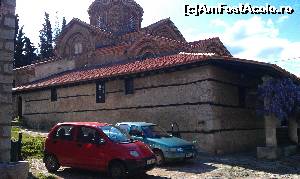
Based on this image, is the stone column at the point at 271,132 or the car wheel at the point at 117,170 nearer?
the car wheel at the point at 117,170

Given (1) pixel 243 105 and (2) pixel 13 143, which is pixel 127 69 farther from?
(2) pixel 13 143

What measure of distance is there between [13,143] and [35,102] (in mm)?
16219

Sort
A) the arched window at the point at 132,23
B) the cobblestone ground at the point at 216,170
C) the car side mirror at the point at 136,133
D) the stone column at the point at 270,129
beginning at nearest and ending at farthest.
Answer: the cobblestone ground at the point at 216,170, the car side mirror at the point at 136,133, the stone column at the point at 270,129, the arched window at the point at 132,23

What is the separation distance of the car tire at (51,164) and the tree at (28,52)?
4106 centimetres

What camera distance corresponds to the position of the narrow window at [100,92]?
64.7 ft

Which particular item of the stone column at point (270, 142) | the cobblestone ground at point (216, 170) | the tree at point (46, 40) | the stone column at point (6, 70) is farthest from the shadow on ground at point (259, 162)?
the tree at point (46, 40)

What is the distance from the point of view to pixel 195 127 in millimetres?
15227

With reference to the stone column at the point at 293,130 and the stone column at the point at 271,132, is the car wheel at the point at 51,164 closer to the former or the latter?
the stone column at the point at 271,132

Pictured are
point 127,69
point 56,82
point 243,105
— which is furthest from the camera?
point 56,82

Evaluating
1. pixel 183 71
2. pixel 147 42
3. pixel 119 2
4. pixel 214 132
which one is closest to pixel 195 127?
pixel 214 132

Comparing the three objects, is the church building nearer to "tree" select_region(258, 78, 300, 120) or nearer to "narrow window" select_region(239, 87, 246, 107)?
"narrow window" select_region(239, 87, 246, 107)

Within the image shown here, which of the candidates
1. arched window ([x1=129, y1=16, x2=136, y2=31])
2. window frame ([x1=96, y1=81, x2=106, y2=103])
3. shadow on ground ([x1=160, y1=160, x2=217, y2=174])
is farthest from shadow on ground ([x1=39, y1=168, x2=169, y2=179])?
arched window ([x1=129, y1=16, x2=136, y2=31])

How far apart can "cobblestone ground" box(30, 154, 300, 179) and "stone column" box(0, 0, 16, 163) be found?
2.11 metres

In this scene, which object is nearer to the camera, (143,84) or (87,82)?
(143,84)
